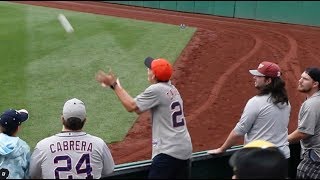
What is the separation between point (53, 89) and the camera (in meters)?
10.9

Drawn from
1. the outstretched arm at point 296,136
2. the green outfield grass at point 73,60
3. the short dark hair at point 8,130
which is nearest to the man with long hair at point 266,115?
the outstretched arm at point 296,136

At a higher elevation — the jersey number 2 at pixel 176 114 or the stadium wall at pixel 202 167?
the jersey number 2 at pixel 176 114

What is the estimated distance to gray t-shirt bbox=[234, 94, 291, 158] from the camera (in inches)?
154

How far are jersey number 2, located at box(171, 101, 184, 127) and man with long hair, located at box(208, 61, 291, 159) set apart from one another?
0.37 m

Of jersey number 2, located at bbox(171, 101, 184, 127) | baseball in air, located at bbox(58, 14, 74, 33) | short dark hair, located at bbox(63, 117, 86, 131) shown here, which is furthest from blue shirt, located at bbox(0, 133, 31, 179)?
baseball in air, located at bbox(58, 14, 74, 33)

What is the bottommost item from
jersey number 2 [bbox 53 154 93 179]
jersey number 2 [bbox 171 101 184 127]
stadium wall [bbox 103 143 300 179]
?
stadium wall [bbox 103 143 300 179]

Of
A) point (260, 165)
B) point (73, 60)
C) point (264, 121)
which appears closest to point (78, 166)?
point (264, 121)

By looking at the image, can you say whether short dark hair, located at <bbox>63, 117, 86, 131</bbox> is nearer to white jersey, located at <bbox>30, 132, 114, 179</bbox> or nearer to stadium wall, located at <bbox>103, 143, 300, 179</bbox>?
white jersey, located at <bbox>30, 132, 114, 179</bbox>

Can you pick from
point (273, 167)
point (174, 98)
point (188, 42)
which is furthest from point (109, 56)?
point (273, 167)

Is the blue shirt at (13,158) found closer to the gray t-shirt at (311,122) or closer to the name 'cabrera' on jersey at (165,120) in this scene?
the name 'cabrera' on jersey at (165,120)

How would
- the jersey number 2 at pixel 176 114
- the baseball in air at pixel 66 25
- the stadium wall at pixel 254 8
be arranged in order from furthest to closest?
the stadium wall at pixel 254 8
the baseball in air at pixel 66 25
the jersey number 2 at pixel 176 114

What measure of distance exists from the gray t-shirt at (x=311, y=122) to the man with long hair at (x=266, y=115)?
277 mm

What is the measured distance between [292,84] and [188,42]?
4801 millimetres

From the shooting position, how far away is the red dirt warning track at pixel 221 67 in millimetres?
8859
